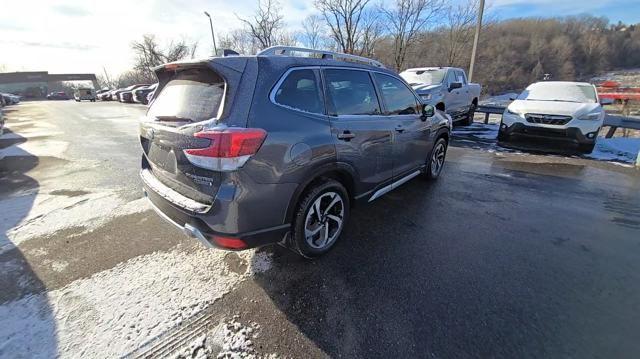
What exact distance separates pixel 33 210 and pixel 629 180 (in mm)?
9861

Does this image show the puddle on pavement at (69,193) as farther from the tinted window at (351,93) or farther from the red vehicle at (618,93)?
the red vehicle at (618,93)

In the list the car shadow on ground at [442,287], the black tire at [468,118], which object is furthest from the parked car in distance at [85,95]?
the car shadow on ground at [442,287]

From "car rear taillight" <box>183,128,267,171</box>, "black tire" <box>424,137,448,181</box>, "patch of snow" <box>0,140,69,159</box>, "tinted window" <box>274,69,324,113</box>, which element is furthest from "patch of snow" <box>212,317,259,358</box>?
"patch of snow" <box>0,140,69,159</box>

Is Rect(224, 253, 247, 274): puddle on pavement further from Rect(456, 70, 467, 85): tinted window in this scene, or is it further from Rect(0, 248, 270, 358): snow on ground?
Rect(456, 70, 467, 85): tinted window

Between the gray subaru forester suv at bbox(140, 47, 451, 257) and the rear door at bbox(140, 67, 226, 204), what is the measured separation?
10 millimetres

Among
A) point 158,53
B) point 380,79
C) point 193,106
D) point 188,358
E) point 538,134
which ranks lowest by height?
point 188,358

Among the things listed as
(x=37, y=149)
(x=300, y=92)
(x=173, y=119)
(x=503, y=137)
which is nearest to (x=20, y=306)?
(x=173, y=119)

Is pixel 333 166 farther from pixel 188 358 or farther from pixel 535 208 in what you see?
pixel 535 208

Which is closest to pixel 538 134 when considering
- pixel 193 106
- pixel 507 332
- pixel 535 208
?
pixel 535 208

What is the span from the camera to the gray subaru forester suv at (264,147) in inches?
87.1

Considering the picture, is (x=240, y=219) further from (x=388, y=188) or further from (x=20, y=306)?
(x=388, y=188)

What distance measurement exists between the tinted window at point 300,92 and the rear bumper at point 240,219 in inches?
28.7

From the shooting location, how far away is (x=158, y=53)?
156 ft

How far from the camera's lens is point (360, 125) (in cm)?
315
